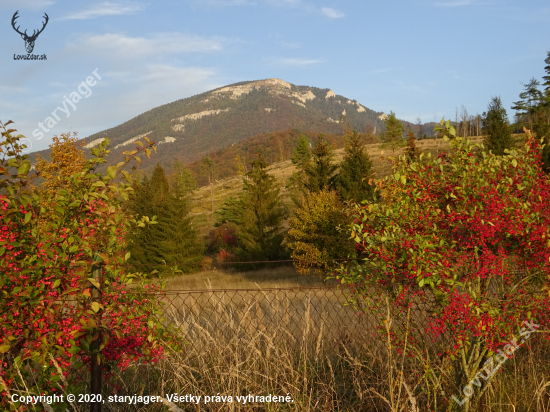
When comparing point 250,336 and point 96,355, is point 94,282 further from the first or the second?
point 250,336

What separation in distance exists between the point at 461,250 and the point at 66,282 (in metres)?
3.04

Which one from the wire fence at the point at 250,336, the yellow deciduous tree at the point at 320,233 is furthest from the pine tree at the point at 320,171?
the wire fence at the point at 250,336

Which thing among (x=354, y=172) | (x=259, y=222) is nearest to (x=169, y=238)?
(x=259, y=222)

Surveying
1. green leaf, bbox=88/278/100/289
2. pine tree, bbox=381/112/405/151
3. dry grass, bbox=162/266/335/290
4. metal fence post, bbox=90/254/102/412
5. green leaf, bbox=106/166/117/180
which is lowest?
dry grass, bbox=162/266/335/290

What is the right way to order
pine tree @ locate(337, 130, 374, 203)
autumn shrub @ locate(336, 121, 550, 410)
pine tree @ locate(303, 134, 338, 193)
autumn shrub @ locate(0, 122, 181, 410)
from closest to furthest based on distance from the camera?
autumn shrub @ locate(0, 122, 181, 410), autumn shrub @ locate(336, 121, 550, 410), pine tree @ locate(337, 130, 374, 203), pine tree @ locate(303, 134, 338, 193)

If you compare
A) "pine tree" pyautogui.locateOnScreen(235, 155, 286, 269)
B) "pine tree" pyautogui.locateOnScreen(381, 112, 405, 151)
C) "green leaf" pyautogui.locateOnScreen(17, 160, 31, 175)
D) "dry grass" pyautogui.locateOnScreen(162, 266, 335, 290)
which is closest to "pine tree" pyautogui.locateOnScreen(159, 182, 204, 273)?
"dry grass" pyautogui.locateOnScreen(162, 266, 335, 290)

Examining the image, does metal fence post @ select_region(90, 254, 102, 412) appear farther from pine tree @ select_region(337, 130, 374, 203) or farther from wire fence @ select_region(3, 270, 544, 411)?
pine tree @ select_region(337, 130, 374, 203)

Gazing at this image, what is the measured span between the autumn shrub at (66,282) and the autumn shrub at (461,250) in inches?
71.5

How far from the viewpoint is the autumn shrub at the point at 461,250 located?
3.06 m

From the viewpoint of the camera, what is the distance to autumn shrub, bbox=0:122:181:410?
8.16ft

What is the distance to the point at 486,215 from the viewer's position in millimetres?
3141

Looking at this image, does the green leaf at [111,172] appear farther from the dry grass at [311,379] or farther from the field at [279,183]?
the field at [279,183]

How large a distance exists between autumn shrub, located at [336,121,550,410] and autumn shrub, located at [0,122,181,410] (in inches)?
71.5

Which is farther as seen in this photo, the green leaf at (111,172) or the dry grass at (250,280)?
the dry grass at (250,280)
